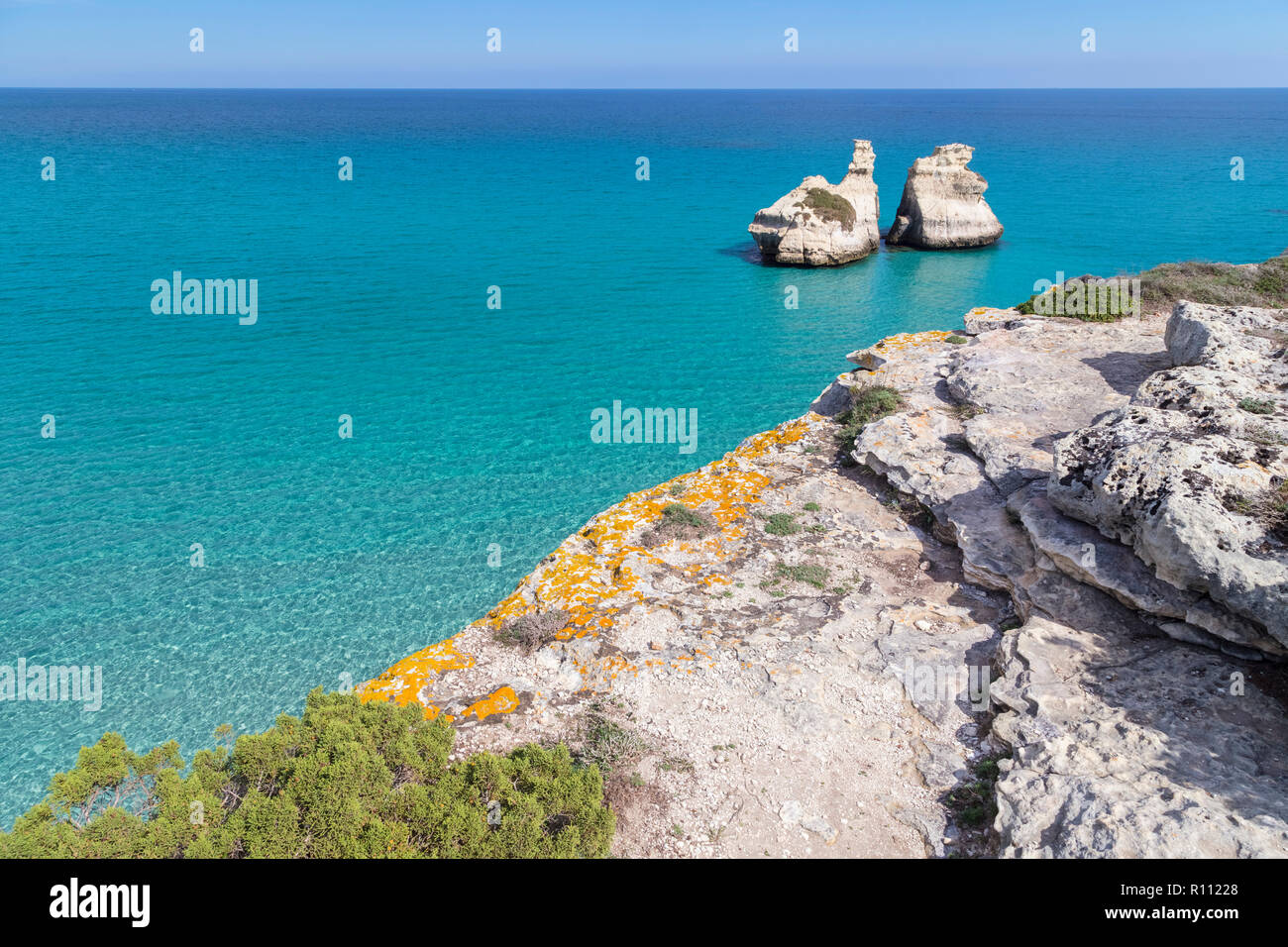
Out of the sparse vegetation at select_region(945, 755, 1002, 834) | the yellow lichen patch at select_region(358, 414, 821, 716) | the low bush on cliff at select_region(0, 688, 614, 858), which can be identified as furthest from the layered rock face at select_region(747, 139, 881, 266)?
the low bush on cliff at select_region(0, 688, 614, 858)

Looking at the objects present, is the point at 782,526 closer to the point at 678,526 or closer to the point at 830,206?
the point at 678,526

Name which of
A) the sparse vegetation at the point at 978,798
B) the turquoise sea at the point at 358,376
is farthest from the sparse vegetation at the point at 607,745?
the turquoise sea at the point at 358,376

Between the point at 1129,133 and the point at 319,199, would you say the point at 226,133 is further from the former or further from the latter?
the point at 1129,133

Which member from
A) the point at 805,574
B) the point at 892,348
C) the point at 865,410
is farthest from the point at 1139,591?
the point at 892,348

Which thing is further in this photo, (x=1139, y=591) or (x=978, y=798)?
(x=1139, y=591)

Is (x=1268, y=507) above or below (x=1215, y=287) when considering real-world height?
below

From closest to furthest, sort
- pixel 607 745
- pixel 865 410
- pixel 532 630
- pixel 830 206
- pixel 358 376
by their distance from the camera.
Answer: pixel 607 745
pixel 532 630
pixel 865 410
pixel 358 376
pixel 830 206

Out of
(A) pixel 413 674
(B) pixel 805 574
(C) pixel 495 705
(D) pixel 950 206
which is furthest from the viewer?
(D) pixel 950 206
